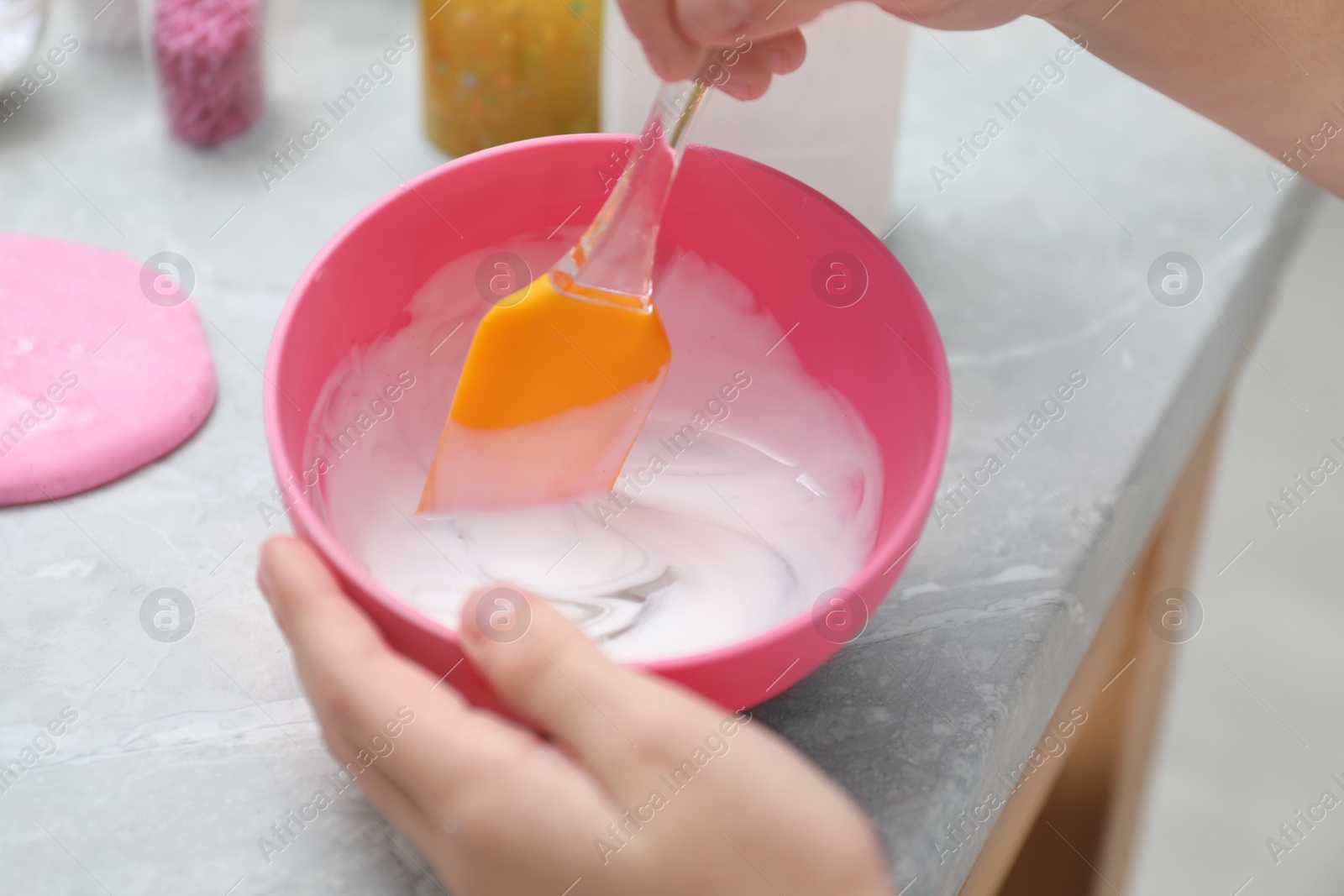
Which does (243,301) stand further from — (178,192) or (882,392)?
(882,392)

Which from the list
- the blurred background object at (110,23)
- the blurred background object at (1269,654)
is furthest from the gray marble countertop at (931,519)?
the blurred background object at (1269,654)

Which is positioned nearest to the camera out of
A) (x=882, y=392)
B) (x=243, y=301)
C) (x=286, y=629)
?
(x=286, y=629)

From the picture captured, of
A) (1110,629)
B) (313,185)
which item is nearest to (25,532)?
(313,185)

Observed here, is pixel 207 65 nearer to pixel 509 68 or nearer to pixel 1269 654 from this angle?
pixel 509 68

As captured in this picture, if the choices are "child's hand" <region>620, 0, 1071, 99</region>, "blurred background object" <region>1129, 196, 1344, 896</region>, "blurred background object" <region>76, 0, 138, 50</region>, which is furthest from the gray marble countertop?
"blurred background object" <region>1129, 196, 1344, 896</region>

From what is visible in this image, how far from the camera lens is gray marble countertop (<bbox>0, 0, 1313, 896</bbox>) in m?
0.46

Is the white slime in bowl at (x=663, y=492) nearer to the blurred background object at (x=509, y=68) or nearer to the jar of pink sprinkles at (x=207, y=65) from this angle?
the blurred background object at (x=509, y=68)

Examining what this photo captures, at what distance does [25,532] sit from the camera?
1.79 feet

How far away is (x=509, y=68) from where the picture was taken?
2.25 feet

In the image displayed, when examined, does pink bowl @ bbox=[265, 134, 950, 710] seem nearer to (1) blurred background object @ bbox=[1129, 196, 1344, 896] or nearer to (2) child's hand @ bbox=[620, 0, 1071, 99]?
(2) child's hand @ bbox=[620, 0, 1071, 99]

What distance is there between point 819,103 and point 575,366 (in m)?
0.21

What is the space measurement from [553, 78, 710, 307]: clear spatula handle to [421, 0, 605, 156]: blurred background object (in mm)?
135

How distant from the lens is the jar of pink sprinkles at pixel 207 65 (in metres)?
0.69

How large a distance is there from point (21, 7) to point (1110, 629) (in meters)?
0.77
